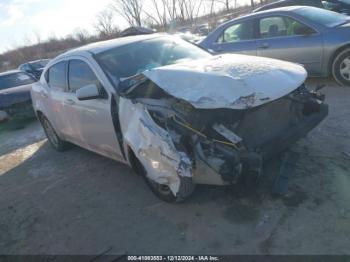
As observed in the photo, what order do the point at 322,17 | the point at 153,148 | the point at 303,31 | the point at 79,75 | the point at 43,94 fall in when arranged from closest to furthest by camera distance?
1. the point at 153,148
2. the point at 79,75
3. the point at 43,94
4. the point at 303,31
5. the point at 322,17

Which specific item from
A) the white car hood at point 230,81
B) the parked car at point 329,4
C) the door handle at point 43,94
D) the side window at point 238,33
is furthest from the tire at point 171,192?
the parked car at point 329,4

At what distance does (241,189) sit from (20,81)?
950 cm

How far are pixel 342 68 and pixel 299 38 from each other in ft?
3.16

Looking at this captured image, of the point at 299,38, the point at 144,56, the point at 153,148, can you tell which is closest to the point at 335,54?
the point at 299,38

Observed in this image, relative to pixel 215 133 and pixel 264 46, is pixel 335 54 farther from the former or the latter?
pixel 215 133

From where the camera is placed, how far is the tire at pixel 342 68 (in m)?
6.43

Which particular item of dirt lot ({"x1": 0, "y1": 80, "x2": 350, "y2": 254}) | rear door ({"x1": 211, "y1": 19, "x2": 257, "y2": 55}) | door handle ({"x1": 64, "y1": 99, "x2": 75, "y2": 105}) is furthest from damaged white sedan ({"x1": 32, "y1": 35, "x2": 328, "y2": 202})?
rear door ({"x1": 211, "y1": 19, "x2": 257, "y2": 55})

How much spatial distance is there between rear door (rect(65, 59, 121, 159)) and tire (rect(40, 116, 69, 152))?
39.9 inches

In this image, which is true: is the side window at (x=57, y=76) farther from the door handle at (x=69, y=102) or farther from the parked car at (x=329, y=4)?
the parked car at (x=329, y=4)

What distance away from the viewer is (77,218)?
4012 mm

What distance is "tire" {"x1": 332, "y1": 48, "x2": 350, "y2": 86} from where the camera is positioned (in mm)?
6427

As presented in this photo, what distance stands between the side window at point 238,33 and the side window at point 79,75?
4096 mm

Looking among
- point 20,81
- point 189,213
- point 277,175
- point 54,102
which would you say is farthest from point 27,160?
point 20,81

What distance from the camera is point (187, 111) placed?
11.1 ft
